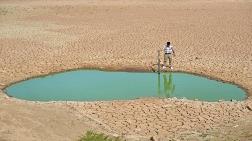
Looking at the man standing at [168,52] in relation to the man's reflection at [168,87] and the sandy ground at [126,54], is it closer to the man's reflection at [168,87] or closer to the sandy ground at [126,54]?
the sandy ground at [126,54]

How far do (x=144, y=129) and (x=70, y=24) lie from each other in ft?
61.0

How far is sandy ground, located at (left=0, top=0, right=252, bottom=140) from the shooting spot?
44.8ft

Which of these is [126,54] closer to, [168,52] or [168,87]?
[168,52]

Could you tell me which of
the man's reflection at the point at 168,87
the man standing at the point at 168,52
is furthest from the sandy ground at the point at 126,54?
the man's reflection at the point at 168,87

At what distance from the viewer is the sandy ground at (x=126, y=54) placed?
1366 cm

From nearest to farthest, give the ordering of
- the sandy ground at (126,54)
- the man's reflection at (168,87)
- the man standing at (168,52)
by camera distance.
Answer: the sandy ground at (126,54), the man's reflection at (168,87), the man standing at (168,52)

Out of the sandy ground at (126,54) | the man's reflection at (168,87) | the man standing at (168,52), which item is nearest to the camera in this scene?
the sandy ground at (126,54)

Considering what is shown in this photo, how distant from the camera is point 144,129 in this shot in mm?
14336

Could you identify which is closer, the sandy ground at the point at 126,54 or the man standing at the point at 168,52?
the sandy ground at the point at 126,54

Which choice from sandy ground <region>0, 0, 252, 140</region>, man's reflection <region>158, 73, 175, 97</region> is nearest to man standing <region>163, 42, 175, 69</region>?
sandy ground <region>0, 0, 252, 140</region>

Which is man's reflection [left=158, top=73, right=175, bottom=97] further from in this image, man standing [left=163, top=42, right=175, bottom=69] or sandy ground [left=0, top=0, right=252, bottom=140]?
sandy ground [left=0, top=0, right=252, bottom=140]

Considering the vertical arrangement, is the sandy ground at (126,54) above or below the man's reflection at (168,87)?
above

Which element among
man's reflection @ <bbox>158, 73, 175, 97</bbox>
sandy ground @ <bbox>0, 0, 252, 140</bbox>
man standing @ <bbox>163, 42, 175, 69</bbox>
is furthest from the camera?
man standing @ <bbox>163, 42, 175, 69</bbox>

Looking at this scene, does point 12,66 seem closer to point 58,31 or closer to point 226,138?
point 58,31
